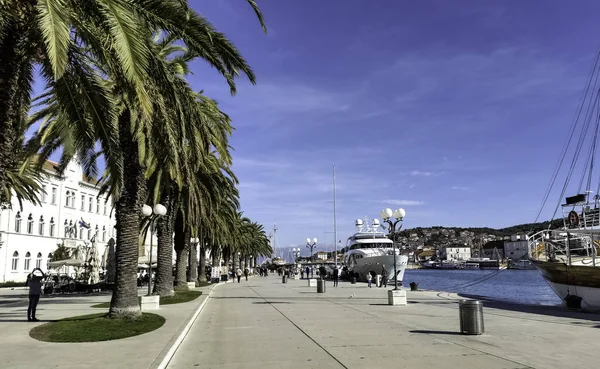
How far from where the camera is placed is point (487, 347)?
33.0 feet

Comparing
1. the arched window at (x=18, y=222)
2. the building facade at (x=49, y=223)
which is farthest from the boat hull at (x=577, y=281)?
the arched window at (x=18, y=222)

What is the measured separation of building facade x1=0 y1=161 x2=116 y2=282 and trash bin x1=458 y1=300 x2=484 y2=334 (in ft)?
127

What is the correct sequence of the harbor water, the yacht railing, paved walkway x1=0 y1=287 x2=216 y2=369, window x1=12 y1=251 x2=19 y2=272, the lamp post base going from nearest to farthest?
paved walkway x1=0 y1=287 x2=216 y2=369
the lamp post base
the yacht railing
the harbor water
window x1=12 y1=251 x2=19 y2=272

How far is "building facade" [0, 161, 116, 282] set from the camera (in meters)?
47.8

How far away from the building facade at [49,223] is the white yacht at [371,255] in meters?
27.5

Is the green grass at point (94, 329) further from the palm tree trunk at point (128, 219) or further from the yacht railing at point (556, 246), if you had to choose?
the yacht railing at point (556, 246)

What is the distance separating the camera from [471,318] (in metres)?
11.8

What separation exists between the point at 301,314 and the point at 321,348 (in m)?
7.20

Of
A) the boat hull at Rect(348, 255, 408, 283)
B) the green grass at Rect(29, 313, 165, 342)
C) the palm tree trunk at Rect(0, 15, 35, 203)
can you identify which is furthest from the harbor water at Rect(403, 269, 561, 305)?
the palm tree trunk at Rect(0, 15, 35, 203)

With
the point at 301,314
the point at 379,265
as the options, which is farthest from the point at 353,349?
the point at 379,265

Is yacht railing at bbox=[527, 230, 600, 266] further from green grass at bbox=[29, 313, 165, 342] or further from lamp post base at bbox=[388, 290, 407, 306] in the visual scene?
green grass at bbox=[29, 313, 165, 342]

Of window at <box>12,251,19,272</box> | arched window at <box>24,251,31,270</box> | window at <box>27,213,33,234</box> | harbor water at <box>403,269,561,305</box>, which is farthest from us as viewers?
window at <box>27,213,33,234</box>

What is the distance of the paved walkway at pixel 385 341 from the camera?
8.70 m

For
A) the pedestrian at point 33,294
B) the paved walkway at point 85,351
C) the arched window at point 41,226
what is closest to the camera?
the paved walkway at point 85,351
